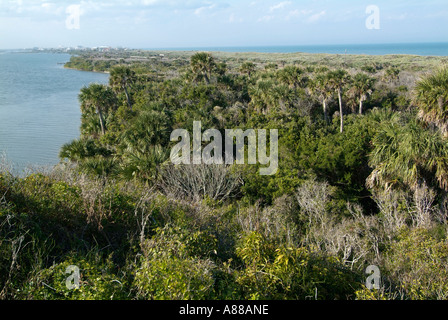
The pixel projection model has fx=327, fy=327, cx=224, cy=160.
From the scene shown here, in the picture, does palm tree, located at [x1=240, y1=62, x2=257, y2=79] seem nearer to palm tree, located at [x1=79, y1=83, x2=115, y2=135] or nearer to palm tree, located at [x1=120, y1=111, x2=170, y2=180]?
palm tree, located at [x1=79, y1=83, x2=115, y2=135]

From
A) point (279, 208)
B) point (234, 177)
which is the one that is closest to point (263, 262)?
point (279, 208)

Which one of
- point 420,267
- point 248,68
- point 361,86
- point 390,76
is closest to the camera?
point 420,267

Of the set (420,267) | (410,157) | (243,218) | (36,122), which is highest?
(410,157)

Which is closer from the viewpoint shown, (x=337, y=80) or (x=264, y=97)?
(x=337, y=80)

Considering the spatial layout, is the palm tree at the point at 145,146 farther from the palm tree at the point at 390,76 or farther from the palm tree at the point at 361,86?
the palm tree at the point at 390,76

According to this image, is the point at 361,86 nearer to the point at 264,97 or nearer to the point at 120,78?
the point at 264,97

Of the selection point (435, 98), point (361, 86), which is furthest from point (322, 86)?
point (435, 98)

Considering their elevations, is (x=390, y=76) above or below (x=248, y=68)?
below
